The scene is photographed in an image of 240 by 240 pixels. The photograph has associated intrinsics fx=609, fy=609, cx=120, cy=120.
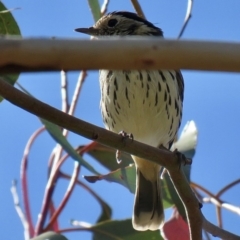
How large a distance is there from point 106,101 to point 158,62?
2942 mm

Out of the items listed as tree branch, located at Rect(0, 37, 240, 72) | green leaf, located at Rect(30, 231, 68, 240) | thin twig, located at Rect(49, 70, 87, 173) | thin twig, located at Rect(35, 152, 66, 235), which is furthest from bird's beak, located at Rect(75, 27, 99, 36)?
tree branch, located at Rect(0, 37, 240, 72)

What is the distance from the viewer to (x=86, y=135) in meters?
1.92

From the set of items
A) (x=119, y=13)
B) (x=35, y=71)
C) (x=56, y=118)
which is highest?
(x=119, y=13)

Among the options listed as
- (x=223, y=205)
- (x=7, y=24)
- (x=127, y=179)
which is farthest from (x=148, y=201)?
(x=7, y=24)

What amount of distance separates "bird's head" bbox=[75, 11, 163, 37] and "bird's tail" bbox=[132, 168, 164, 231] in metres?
0.95

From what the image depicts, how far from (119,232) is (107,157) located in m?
0.68

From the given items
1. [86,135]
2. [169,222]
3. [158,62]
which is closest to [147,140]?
[169,222]

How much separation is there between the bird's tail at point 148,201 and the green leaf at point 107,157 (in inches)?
4.3

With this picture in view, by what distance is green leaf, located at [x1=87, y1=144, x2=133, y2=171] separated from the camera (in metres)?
3.87

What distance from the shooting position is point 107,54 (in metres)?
0.88

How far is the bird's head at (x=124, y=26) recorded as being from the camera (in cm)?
419

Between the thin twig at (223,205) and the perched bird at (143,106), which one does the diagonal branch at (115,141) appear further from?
the perched bird at (143,106)

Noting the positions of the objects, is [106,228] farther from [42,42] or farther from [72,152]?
[42,42]

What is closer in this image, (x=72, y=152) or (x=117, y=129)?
(x=72, y=152)
